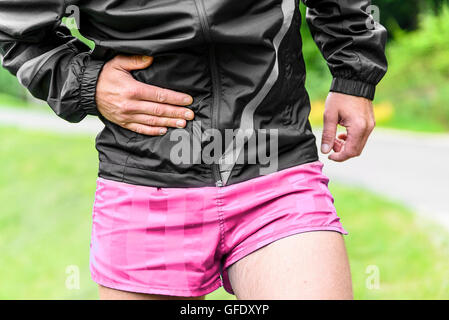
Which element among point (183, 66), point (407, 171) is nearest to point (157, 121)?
point (183, 66)

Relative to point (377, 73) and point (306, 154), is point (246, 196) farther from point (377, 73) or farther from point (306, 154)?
point (377, 73)

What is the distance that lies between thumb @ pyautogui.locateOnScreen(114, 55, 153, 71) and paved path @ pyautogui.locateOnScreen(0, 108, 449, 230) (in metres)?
4.34

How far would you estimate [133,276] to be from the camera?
2.02 metres

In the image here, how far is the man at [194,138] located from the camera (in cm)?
190

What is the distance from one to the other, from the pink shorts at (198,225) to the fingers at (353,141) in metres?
0.24

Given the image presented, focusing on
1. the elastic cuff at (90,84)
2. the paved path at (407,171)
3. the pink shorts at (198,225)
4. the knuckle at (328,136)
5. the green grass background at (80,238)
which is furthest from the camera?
the paved path at (407,171)

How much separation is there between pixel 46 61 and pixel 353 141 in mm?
986

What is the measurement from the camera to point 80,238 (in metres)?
6.32

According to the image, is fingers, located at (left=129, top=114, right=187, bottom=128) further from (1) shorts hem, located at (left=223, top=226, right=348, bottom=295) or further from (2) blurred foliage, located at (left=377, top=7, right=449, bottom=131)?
(2) blurred foliage, located at (left=377, top=7, right=449, bottom=131)

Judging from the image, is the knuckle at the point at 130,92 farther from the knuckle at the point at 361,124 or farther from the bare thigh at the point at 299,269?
the knuckle at the point at 361,124

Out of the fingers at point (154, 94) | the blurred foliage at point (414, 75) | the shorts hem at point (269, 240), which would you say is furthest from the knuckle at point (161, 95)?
the blurred foliage at point (414, 75)

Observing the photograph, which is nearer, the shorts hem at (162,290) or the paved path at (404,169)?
the shorts hem at (162,290)

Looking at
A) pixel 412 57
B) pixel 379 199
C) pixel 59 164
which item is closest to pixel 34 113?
pixel 59 164

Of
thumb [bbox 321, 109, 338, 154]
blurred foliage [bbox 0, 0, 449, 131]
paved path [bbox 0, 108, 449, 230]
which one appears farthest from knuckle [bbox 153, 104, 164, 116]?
blurred foliage [bbox 0, 0, 449, 131]
